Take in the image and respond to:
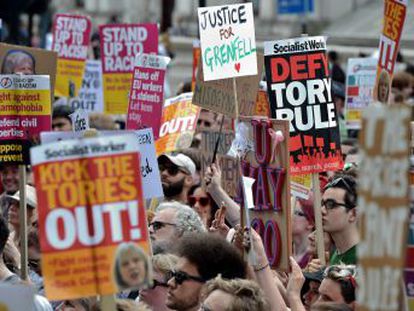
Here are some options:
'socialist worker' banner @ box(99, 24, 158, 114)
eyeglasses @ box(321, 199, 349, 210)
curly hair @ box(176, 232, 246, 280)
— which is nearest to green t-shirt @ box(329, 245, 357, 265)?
eyeglasses @ box(321, 199, 349, 210)

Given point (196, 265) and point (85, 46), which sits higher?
point (85, 46)

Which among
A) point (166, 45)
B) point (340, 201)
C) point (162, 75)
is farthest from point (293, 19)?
point (340, 201)

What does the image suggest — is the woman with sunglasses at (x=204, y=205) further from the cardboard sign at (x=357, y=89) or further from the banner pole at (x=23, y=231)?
the cardboard sign at (x=357, y=89)

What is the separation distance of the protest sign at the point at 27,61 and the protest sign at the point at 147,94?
0.58 metres

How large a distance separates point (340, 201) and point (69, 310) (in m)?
1.97

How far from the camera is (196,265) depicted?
707 cm

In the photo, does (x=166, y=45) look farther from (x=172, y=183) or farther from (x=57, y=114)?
(x=172, y=183)

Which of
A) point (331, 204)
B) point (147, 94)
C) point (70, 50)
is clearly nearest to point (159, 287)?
point (331, 204)

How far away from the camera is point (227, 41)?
9383mm

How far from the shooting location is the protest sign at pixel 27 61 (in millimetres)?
10797

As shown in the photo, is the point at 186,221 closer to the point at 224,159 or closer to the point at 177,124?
the point at 224,159

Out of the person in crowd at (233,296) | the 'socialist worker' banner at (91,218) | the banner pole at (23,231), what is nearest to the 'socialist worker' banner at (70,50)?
the banner pole at (23,231)

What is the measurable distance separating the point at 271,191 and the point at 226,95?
5.16 ft

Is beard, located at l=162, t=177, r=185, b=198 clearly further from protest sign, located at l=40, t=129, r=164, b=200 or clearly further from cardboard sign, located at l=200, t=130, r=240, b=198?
protest sign, located at l=40, t=129, r=164, b=200
